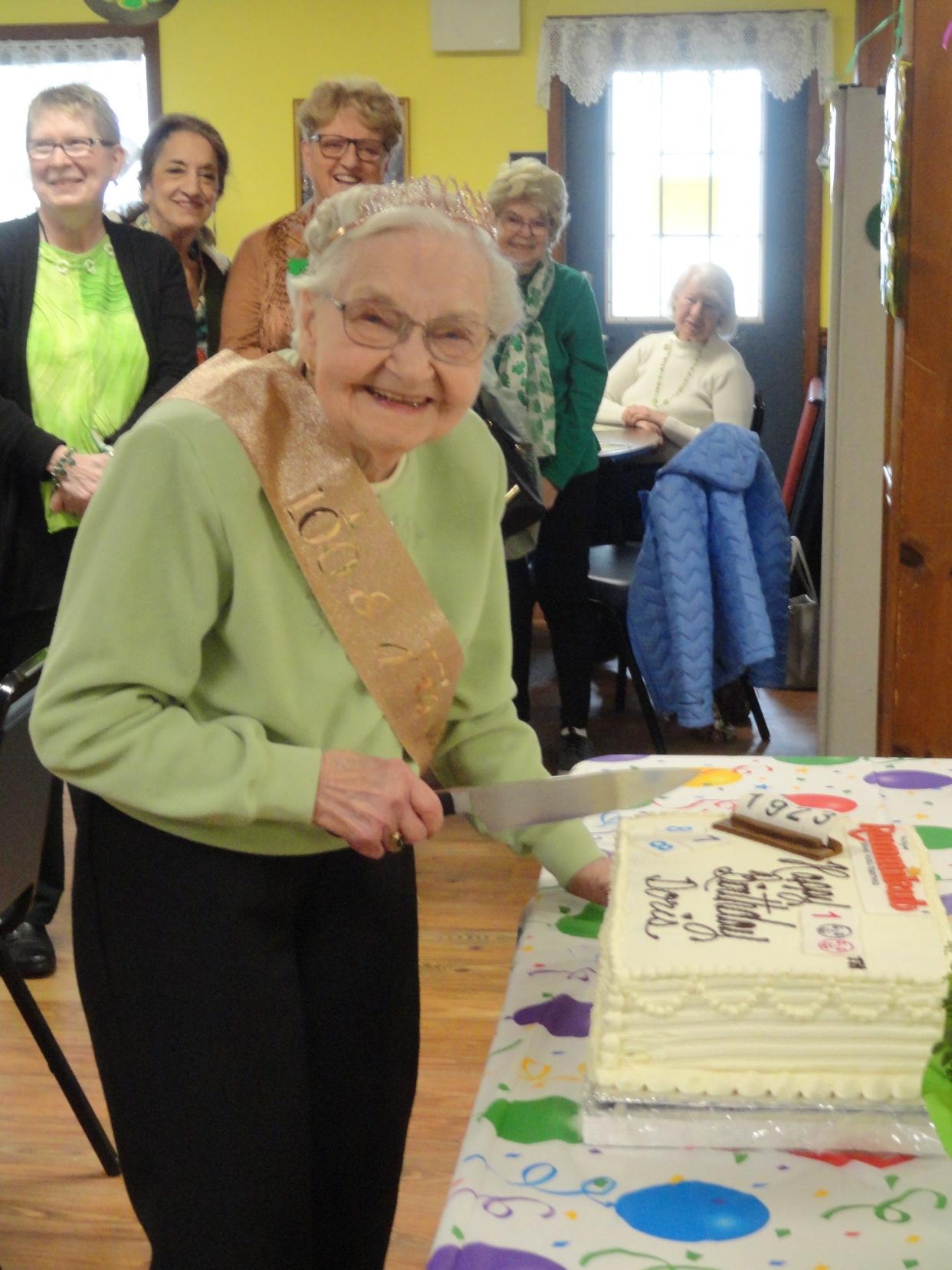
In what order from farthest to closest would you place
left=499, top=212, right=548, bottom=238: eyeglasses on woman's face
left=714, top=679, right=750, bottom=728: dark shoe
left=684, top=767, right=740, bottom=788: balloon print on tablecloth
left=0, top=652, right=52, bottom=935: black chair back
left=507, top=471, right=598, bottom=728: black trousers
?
left=714, top=679, right=750, bottom=728: dark shoe → left=507, top=471, right=598, bottom=728: black trousers → left=499, top=212, right=548, bottom=238: eyeglasses on woman's face → left=0, top=652, right=52, bottom=935: black chair back → left=684, top=767, right=740, bottom=788: balloon print on tablecloth

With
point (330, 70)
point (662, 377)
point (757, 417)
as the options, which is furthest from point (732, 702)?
point (330, 70)

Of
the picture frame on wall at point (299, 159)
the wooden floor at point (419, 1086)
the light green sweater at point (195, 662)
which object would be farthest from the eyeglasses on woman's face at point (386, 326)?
the picture frame on wall at point (299, 159)

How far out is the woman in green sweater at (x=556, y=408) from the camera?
11.3 ft

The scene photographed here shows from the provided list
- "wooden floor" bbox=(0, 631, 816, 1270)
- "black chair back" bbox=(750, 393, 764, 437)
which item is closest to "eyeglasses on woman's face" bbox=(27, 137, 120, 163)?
"wooden floor" bbox=(0, 631, 816, 1270)

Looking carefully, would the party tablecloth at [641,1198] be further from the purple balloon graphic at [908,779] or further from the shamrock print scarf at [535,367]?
the shamrock print scarf at [535,367]

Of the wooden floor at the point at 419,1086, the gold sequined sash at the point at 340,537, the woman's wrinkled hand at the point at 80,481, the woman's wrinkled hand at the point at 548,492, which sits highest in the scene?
the gold sequined sash at the point at 340,537

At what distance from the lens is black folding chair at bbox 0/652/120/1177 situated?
1628 millimetres

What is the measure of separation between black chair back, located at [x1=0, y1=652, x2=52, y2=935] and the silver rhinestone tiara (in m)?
0.78

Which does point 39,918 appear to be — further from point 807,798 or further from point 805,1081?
point 805,1081

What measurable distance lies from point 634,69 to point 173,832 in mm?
5989

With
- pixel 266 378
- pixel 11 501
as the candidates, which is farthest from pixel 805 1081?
pixel 11 501

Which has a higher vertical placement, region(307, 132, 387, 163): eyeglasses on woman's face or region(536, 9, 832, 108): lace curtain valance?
region(536, 9, 832, 108): lace curtain valance

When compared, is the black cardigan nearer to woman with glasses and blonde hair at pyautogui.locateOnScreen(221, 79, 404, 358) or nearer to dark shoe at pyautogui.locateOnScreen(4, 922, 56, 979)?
woman with glasses and blonde hair at pyautogui.locateOnScreen(221, 79, 404, 358)

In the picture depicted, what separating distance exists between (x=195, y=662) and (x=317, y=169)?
1789mm
